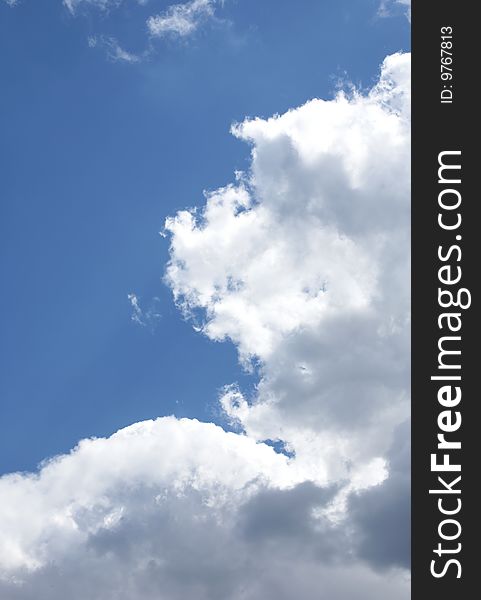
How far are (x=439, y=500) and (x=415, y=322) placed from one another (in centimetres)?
1033

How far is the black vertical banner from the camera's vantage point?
126 ft

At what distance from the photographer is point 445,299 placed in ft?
131

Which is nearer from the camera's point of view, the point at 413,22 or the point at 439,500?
the point at 439,500

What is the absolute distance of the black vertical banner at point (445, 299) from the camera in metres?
38.3

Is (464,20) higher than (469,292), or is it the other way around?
(464,20)

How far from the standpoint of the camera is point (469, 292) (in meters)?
39.9

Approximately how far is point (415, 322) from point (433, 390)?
4136 mm

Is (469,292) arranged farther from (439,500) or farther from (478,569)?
(478,569)

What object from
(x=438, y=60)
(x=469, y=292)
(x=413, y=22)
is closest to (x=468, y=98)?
(x=438, y=60)

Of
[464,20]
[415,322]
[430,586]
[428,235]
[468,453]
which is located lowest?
[430,586]

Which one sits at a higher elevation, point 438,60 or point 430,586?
point 438,60

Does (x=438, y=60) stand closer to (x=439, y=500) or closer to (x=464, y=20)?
(x=464, y=20)

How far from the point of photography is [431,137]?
137 feet

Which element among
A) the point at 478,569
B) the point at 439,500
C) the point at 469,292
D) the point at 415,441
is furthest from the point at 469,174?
the point at 478,569
